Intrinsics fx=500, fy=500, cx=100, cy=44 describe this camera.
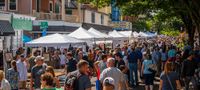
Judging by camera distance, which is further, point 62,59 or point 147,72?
point 62,59

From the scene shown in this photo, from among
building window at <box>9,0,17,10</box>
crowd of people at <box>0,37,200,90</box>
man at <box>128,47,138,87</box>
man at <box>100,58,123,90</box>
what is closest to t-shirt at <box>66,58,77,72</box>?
crowd of people at <box>0,37,200,90</box>

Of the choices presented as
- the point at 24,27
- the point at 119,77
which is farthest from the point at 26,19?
the point at 119,77

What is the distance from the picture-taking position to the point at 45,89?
938 centimetres

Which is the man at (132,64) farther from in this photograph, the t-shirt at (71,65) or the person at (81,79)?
the person at (81,79)

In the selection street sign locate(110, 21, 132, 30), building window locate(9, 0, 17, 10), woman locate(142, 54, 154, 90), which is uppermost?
building window locate(9, 0, 17, 10)

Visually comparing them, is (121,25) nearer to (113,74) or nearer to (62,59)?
(62,59)

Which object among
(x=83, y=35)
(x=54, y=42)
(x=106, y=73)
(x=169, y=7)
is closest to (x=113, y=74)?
(x=106, y=73)

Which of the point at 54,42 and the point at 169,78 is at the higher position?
the point at 169,78

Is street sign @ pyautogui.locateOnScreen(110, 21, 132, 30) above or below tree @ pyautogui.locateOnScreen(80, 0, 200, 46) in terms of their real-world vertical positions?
below

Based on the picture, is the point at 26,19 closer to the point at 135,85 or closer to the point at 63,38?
the point at 63,38

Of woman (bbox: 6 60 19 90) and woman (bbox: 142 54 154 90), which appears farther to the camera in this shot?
woman (bbox: 142 54 154 90)

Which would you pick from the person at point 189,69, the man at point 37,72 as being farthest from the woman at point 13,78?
the person at point 189,69

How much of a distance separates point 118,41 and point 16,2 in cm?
966

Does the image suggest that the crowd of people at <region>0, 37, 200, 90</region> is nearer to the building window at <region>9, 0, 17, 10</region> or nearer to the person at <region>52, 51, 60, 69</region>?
the person at <region>52, 51, 60, 69</region>
